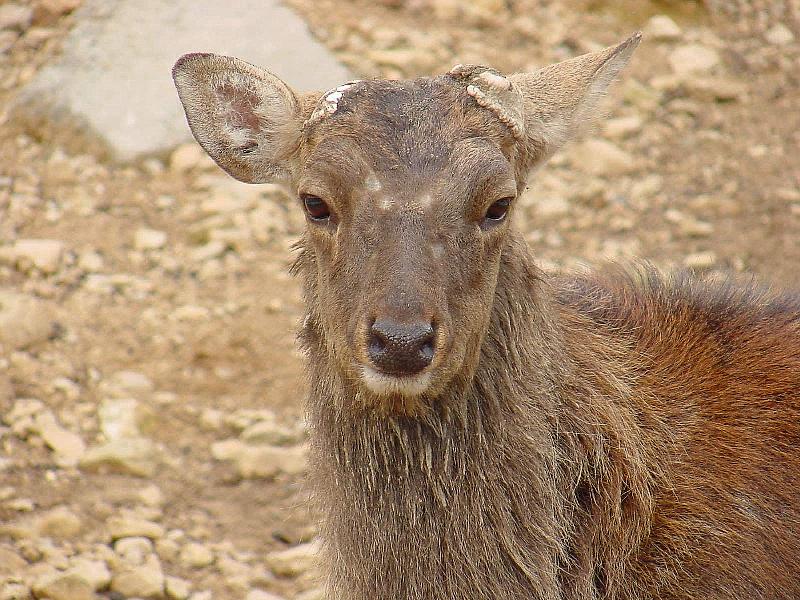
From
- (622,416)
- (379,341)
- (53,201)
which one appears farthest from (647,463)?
(53,201)

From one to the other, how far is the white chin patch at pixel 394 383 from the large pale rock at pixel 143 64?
17.9 feet

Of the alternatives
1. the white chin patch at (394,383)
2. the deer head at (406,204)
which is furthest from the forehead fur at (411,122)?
the white chin patch at (394,383)

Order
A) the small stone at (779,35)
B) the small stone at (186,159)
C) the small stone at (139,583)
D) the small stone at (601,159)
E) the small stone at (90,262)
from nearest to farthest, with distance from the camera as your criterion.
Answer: the small stone at (139,583), the small stone at (90,262), the small stone at (186,159), the small stone at (601,159), the small stone at (779,35)

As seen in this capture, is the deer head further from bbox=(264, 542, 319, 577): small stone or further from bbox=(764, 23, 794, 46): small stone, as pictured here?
bbox=(764, 23, 794, 46): small stone

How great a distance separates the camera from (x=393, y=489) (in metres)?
4.51

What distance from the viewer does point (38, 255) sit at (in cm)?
790

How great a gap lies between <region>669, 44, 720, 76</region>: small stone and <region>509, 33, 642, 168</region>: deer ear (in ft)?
18.1

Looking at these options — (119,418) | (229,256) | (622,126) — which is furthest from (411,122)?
(622,126)

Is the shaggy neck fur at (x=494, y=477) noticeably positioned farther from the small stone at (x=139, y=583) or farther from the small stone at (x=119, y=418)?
the small stone at (x=119, y=418)

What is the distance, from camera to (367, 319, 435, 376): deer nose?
386cm

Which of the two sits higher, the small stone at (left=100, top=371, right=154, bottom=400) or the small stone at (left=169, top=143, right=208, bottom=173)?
the small stone at (left=169, top=143, right=208, bottom=173)

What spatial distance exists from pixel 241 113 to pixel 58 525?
273 cm

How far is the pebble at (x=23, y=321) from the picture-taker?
7.23 m

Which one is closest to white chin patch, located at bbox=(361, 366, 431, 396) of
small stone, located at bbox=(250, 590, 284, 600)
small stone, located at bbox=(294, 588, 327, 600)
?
small stone, located at bbox=(294, 588, 327, 600)
